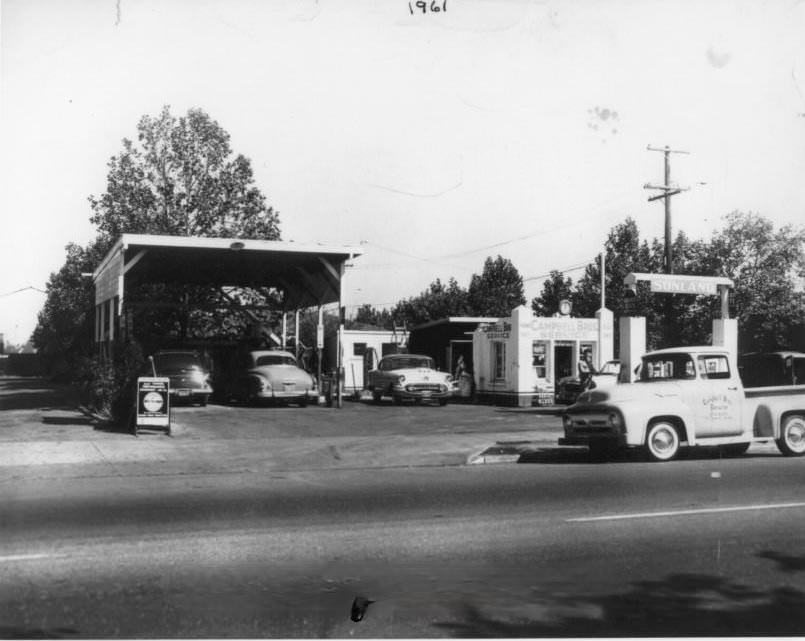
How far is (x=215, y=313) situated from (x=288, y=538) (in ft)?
107

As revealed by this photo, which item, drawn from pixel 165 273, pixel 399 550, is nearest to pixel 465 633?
pixel 399 550

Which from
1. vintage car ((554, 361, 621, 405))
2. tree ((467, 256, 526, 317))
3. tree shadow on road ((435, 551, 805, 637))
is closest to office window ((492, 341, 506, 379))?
vintage car ((554, 361, 621, 405))

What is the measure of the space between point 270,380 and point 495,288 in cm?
3966

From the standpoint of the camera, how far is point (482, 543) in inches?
300

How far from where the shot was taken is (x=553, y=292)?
55.5m

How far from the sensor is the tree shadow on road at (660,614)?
17.2ft

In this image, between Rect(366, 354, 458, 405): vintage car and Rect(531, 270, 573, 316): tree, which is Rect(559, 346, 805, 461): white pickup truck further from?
Rect(531, 270, 573, 316): tree

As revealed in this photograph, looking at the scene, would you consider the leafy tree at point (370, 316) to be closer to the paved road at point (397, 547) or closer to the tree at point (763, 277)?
the tree at point (763, 277)

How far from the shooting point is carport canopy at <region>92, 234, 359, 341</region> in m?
23.6

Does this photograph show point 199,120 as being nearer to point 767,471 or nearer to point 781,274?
point 781,274

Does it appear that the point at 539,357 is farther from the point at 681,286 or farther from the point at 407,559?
the point at 407,559

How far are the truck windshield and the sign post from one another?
8545 mm

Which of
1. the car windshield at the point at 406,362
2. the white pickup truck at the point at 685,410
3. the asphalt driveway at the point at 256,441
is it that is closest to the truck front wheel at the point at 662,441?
the white pickup truck at the point at 685,410

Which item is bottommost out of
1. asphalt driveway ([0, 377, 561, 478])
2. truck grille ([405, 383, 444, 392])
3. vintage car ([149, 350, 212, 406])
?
asphalt driveway ([0, 377, 561, 478])
